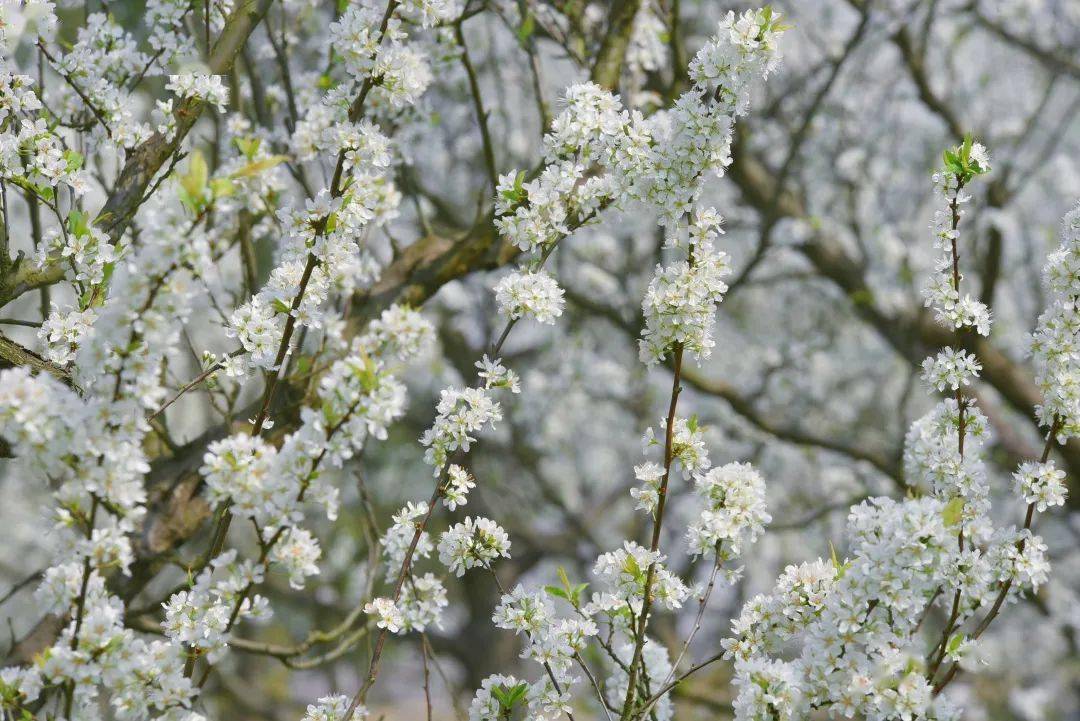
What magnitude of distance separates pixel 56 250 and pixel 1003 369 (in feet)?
14.8

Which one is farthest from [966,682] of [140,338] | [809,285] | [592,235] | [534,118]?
[140,338]

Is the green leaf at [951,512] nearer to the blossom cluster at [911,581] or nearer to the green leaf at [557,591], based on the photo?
the blossom cluster at [911,581]

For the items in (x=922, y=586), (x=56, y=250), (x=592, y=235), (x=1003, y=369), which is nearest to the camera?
(x=922, y=586)

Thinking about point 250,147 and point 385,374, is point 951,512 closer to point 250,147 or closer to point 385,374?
point 385,374

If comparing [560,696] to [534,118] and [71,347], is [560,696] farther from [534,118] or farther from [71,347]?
[534,118]

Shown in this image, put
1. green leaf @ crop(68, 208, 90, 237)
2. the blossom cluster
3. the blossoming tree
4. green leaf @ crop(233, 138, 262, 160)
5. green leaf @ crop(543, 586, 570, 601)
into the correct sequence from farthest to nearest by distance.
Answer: green leaf @ crop(543, 586, 570, 601), green leaf @ crop(68, 208, 90, 237), the blossom cluster, green leaf @ crop(233, 138, 262, 160), the blossoming tree

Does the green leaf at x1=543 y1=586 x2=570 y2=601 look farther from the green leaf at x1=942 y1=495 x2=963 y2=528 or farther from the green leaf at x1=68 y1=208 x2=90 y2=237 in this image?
the green leaf at x1=68 y1=208 x2=90 y2=237

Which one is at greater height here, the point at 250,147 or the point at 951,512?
the point at 250,147

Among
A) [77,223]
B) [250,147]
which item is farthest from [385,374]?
[77,223]

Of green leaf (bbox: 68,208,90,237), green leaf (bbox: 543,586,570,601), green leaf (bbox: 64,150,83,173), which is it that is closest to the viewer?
green leaf (bbox: 68,208,90,237)

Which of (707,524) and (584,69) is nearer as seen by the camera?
(707,524)

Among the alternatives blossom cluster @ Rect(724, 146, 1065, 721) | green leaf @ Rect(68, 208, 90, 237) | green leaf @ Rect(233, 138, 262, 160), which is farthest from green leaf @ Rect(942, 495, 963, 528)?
green leaf @ Rect(68, 208, 90, 237)

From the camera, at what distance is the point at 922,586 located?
5.50 feet

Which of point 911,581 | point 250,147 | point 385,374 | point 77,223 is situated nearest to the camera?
point 385,374
